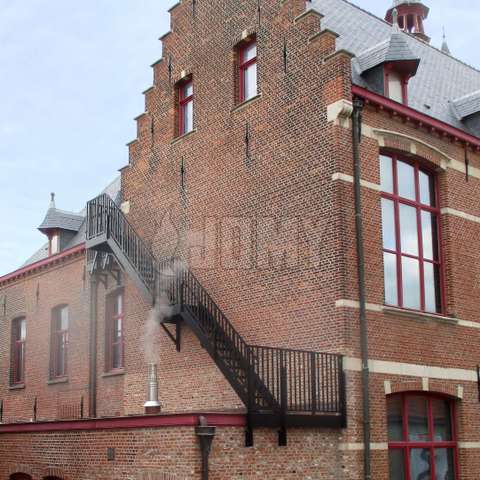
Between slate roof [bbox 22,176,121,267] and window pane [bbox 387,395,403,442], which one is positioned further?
slate roof [bbox 22,176,121,267]

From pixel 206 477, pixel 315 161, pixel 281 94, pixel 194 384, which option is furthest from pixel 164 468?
pixel 281 94

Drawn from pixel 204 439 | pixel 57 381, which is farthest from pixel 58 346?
pixel 204 439

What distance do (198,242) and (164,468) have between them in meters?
6.67

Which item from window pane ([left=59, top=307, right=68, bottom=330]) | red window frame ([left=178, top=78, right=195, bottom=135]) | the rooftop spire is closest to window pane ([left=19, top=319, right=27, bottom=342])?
window pane ([left=59, top=307, right=68, bottom=330])

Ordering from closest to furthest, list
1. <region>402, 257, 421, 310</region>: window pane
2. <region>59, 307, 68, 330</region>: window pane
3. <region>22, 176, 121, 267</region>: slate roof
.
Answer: <region>402, 257, 421, 310</region>: window pane
<region>59, 307, 68, 330</region>: window pane
<region>22, 176, 121, 267</region>: slate roof

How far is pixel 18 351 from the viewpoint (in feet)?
89.1

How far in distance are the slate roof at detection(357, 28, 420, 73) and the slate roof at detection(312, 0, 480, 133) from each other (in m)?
0.26

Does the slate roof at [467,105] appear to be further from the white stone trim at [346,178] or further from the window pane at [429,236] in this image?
the white stone trim at [346,178]

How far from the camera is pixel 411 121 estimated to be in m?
17.0

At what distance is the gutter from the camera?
52.8ft

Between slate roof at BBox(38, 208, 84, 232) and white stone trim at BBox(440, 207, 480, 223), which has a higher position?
slate roof at BBox(38, 208, 84, 232)

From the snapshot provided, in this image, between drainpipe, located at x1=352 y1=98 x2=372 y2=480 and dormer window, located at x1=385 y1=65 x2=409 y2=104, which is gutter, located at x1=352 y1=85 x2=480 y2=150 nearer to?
drainpipe, located at x1=352 y1=98 x2=372 y2=480

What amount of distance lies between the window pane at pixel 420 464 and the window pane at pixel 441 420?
1.71 ft

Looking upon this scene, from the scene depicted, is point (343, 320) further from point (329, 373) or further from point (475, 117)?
point (475, 117)
